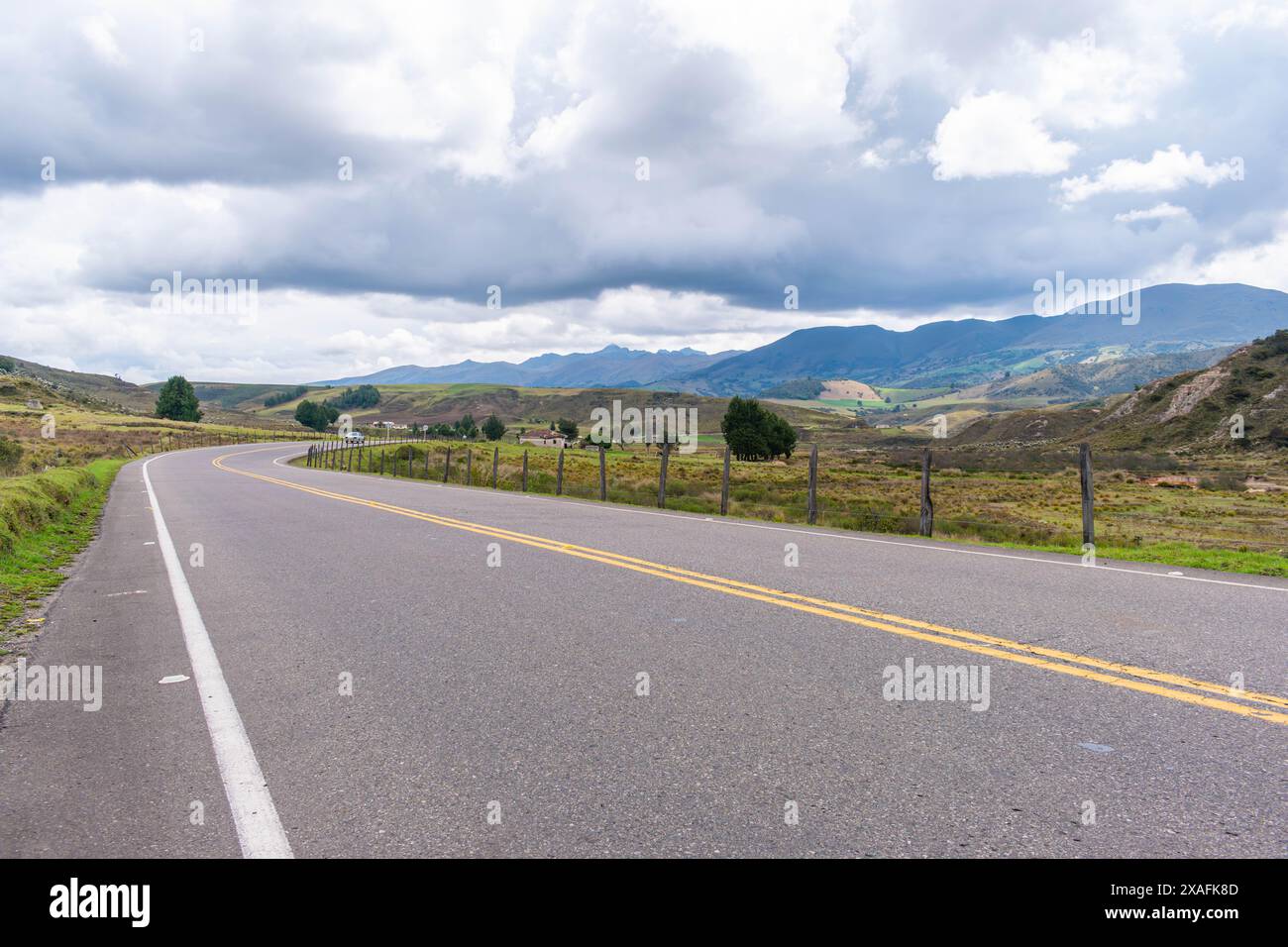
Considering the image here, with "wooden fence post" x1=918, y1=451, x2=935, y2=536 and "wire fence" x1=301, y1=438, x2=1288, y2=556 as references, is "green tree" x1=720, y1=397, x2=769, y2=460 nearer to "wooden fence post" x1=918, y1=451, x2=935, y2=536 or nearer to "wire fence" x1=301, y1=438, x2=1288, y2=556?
"wire fence" x1=301, y1=438, x2=1288, y2=556

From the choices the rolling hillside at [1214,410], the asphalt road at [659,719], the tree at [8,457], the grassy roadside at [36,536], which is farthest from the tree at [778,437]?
the asphalt road at [659,719]

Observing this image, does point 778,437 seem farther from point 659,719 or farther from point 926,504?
point 659,719

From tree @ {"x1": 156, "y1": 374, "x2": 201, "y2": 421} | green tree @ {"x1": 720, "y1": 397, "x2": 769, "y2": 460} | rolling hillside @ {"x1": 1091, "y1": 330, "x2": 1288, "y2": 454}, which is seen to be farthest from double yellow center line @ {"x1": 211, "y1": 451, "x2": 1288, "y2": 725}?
tree @ {"x1": 156, "y1": 374, "x2": 201, "y2": 421}

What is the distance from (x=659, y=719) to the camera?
4.44m

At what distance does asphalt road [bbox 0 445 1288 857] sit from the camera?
3.23m

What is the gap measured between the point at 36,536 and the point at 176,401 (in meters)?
171

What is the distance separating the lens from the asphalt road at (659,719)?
3.23 meters

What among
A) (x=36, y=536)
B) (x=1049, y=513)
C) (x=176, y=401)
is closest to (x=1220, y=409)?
(x=1049, y=513)

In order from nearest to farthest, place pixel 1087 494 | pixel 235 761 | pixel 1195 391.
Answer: pixel 235 761, pixel 1087 494, pixel 1195 391

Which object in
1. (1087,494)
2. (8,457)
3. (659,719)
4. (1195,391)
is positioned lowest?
(659,719)
